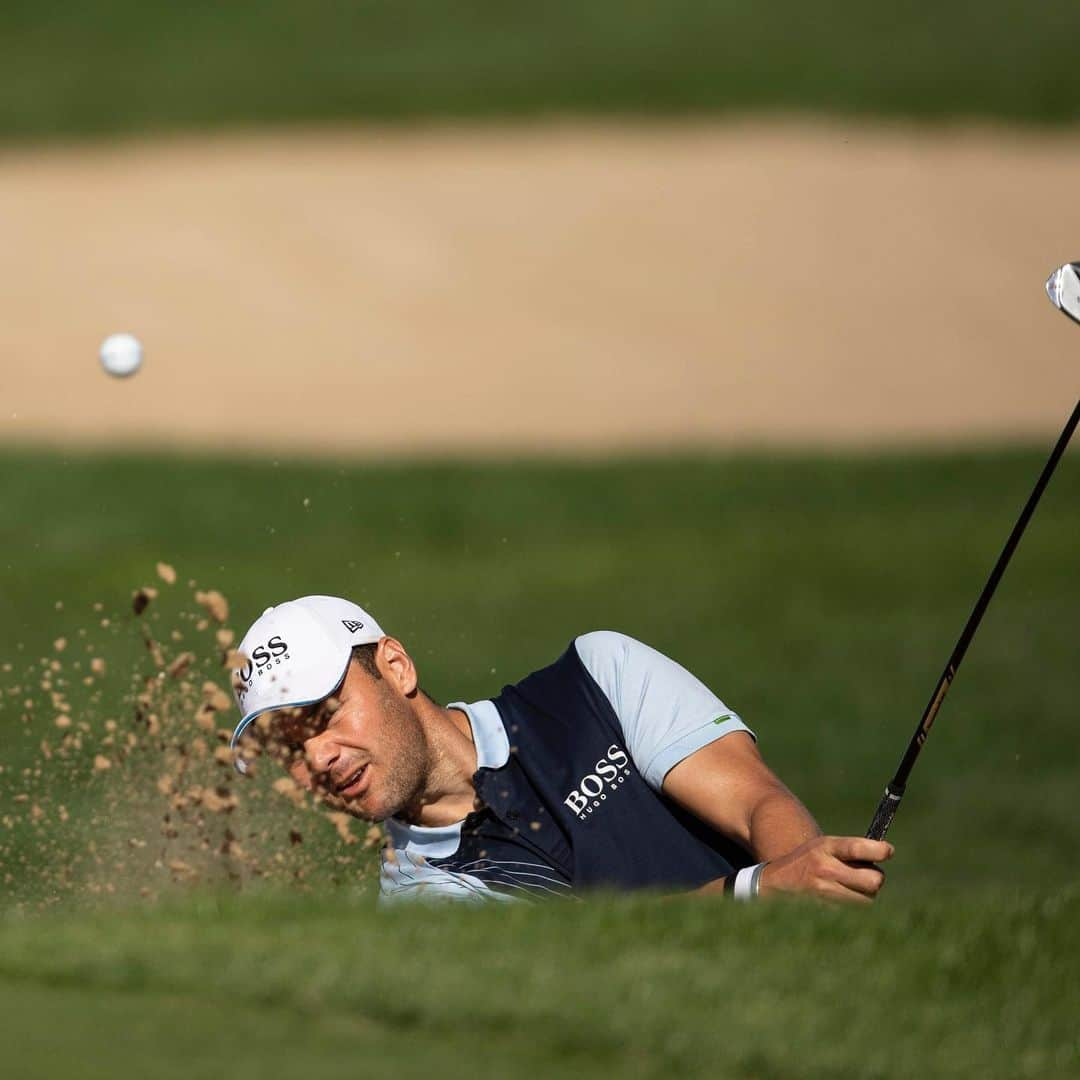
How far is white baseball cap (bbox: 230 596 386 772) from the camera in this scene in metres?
5.07

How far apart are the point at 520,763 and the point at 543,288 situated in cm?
1928

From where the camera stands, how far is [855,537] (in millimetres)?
15867

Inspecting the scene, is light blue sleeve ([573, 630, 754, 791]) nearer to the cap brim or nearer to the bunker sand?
the cap brim

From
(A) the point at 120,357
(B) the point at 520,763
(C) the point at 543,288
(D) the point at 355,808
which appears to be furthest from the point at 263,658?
(C) the point at 543,288

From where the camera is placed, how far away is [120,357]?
925 centimetres

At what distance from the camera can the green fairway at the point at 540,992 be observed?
11.7 feet

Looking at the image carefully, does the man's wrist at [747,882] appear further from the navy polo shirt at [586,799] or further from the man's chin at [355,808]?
the man's chin at [355,808]

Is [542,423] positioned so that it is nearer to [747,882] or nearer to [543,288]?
[543,288]

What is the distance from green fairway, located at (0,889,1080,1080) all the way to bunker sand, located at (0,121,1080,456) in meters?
14.6

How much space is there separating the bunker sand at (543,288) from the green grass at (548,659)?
7.31 ft

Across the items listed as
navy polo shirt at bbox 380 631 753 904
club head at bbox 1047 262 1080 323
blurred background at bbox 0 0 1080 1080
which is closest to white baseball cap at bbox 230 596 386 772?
navy polo shirt at bbox 380 631 753 904

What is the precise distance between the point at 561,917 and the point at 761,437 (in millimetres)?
15448

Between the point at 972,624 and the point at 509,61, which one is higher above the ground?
the point at 509,61

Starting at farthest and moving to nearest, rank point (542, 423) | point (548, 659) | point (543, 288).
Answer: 1. point (543, 288)
2. point (542, 423)
3. point (548, 659)
